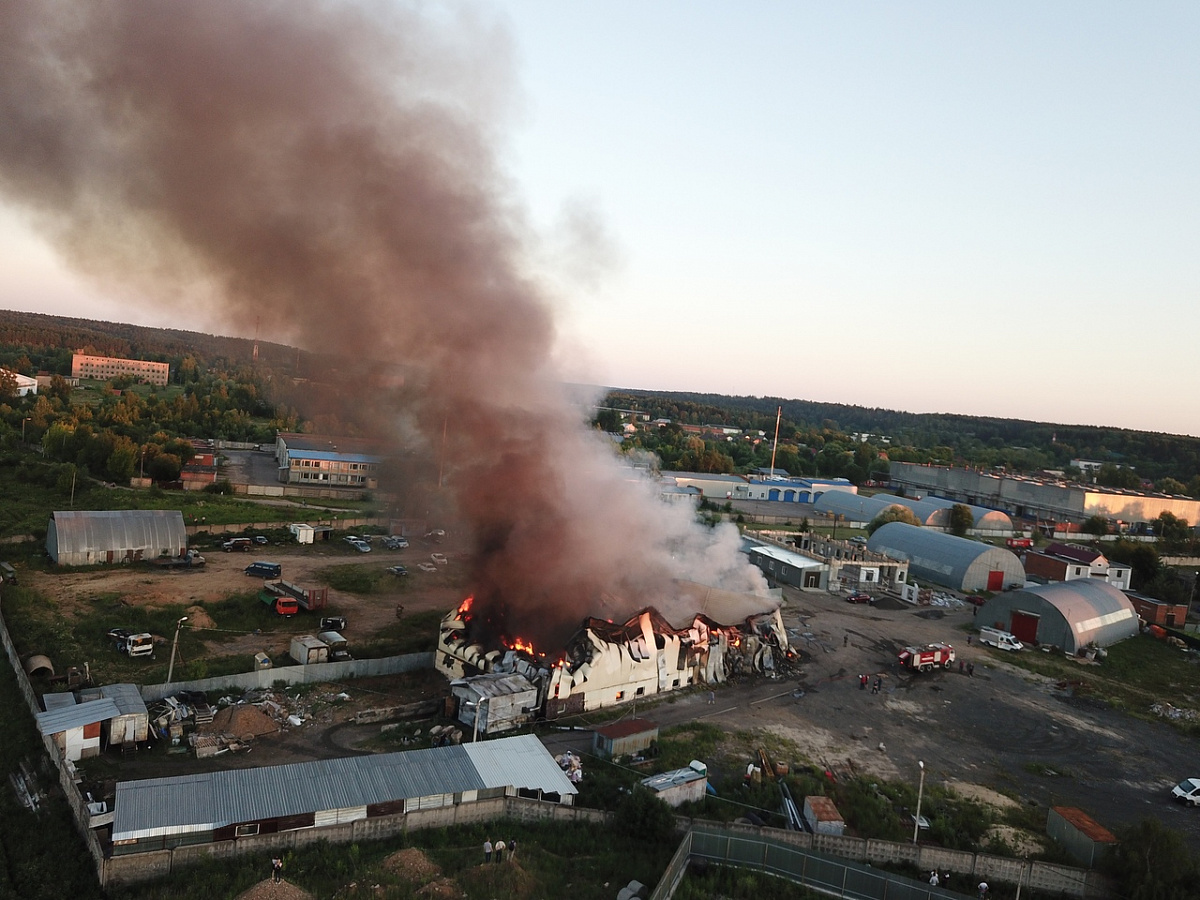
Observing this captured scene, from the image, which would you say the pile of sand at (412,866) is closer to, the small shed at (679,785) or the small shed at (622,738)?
the small shed at (679,785)

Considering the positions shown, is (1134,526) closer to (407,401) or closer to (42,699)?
(407,401)

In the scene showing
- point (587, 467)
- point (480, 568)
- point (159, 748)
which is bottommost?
point (159, 748)

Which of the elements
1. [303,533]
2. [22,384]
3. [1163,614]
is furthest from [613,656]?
[22,384]

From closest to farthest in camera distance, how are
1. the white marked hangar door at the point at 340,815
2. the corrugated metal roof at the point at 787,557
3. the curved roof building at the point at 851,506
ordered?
the white marked hangar door at the point at 340,815 < the corrugated metal roof at the point at 787,557 < the curved roof building at the point at 851,506

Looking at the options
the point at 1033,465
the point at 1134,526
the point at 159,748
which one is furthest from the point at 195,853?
the point at 1033,465

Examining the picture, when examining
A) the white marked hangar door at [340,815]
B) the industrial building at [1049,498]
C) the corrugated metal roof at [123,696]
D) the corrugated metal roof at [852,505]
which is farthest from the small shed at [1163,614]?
the corrugated metal roof at [123,696]
